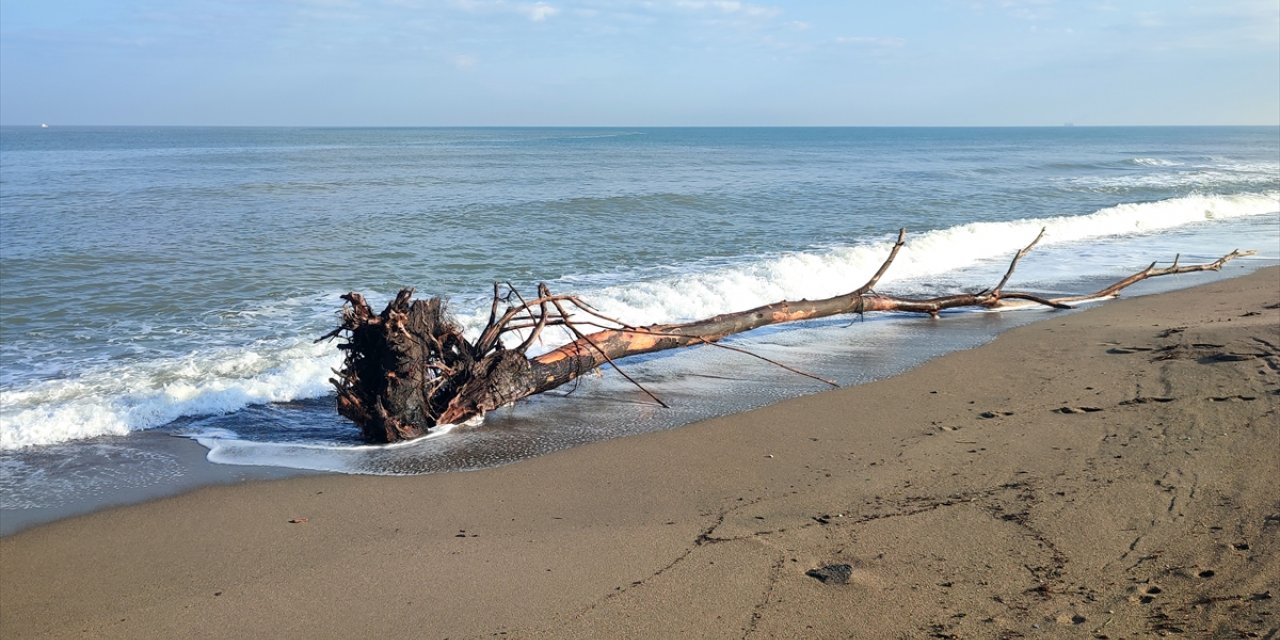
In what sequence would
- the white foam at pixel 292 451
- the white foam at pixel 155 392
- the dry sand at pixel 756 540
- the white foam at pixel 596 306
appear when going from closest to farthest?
the dry sand at pixel 756 540 → the white foam at pixel 292 451 → the white foam at pixel 155 392 → the white foam at pixel 596 306

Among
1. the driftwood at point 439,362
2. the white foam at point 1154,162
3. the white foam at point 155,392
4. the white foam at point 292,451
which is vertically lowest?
the white foam at point 292,451

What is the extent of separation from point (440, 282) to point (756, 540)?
8.92m

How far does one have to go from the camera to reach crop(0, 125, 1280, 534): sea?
18.9 ft

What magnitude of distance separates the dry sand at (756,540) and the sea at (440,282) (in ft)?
1.93

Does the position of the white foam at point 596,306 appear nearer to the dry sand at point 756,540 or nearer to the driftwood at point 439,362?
the driftwood at point 439,362

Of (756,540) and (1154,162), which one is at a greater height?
(1154,162)

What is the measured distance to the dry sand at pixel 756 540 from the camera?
3324 millimetres

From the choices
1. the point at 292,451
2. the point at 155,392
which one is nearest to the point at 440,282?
the point at 155,392

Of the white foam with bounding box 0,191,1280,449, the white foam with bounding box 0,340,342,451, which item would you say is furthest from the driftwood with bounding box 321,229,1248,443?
the white foam with bounding box 0,191,1280,449

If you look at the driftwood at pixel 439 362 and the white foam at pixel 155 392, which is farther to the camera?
the white foam at pixel 155 392

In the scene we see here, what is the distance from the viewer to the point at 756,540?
395 cm

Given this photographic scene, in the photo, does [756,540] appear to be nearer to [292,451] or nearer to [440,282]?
[292,451]

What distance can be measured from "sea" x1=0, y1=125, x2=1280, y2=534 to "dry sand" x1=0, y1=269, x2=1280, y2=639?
59 cm

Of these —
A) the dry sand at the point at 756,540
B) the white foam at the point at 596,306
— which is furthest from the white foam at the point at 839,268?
the dry sand at the point at 756,540
